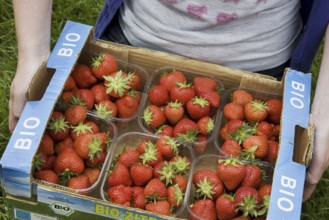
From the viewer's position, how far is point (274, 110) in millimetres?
→ 1294

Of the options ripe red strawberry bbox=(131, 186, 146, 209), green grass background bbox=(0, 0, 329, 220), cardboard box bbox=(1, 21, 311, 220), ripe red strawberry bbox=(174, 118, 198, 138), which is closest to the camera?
cardboard box bbox=(1, 21, 311, 220)

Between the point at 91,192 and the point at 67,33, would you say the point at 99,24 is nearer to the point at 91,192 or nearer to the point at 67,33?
the point at 67,33

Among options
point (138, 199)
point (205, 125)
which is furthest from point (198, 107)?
point (138, 199)

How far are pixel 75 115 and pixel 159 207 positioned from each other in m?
0.27

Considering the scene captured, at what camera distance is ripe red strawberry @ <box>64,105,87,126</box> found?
4.02ft

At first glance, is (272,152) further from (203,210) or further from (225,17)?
(225,17)

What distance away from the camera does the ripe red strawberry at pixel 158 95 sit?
51.7 inches

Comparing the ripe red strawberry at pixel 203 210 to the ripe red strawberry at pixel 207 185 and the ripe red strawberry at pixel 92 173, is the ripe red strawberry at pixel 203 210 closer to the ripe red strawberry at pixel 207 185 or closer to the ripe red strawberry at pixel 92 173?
the ripe red strawberry at pixel 207 185

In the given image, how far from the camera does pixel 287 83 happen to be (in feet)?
4.13

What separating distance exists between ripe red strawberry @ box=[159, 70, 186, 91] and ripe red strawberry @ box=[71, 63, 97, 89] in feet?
0.53

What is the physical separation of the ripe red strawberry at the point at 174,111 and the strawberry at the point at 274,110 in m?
0.20

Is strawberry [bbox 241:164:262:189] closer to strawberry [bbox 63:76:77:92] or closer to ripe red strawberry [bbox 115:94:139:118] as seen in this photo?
ripe red strawberry [bbox 115:94:139:118]

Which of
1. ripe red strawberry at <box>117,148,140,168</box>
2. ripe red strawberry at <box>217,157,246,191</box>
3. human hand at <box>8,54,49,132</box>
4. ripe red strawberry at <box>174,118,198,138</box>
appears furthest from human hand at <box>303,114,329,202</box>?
human hand at <box>8,54,49,132</box>

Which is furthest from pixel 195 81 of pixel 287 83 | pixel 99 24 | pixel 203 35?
pixel 99 24
